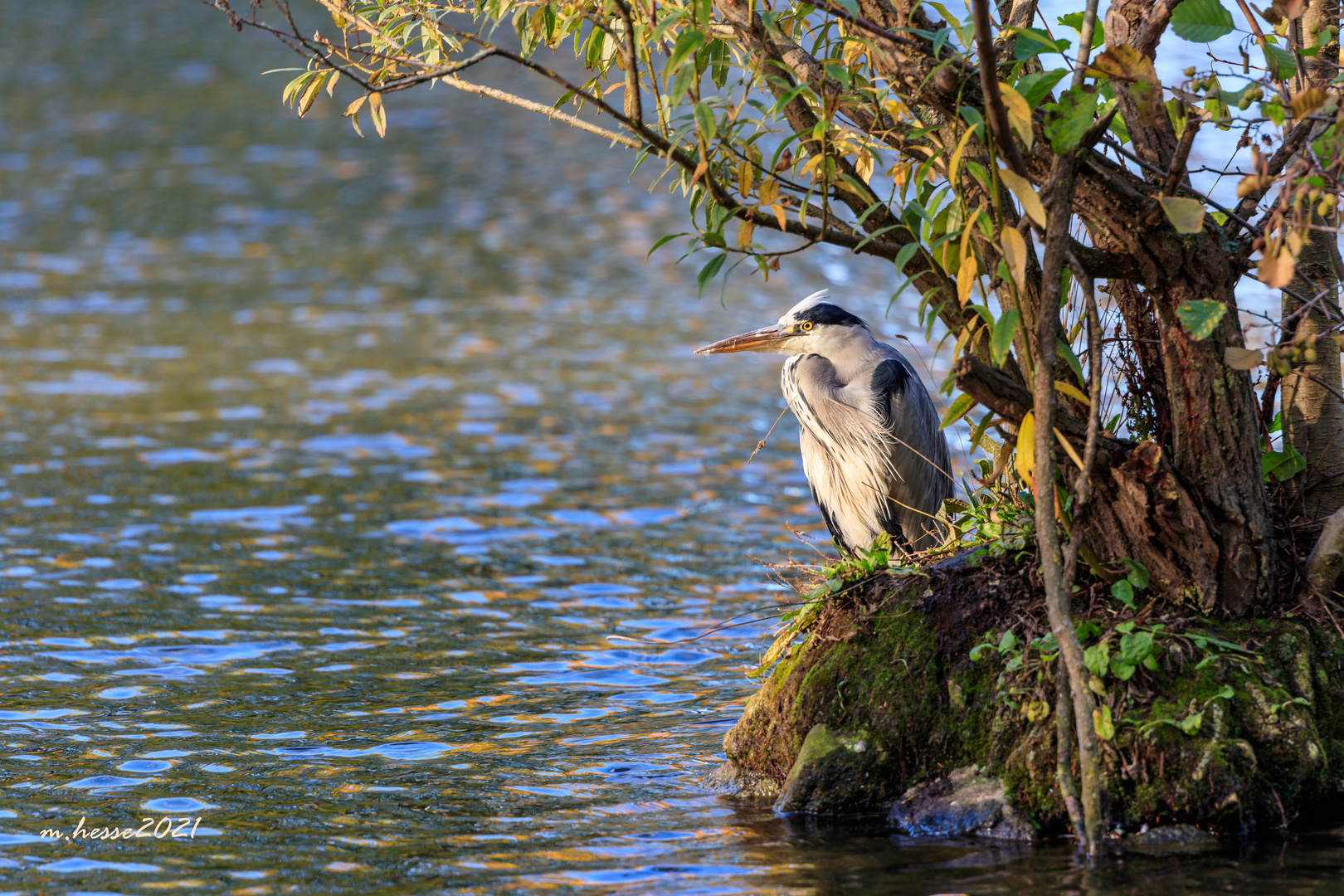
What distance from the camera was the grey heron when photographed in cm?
589

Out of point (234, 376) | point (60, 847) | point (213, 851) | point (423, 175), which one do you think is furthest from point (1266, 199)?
point (423, 175)

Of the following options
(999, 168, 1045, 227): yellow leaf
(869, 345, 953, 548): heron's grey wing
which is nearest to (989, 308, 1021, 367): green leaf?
(999, 168, 1045, 227): yellow leaf

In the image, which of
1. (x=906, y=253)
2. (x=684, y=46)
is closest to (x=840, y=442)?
(x=906, y=253)

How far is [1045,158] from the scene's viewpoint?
167 inches

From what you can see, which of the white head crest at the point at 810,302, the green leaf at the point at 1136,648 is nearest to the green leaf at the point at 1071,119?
the green leaf at the point at 1136,648

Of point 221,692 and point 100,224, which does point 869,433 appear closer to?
point 221,692

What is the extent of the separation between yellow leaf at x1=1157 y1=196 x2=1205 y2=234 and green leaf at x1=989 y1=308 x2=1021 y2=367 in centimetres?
44

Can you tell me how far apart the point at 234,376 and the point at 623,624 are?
732 cm

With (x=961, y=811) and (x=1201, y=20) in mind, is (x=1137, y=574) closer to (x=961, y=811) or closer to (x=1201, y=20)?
(x=961, y=811)

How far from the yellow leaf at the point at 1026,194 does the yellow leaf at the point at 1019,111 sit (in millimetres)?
87

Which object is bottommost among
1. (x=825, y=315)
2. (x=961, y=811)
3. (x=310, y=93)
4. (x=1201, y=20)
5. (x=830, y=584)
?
(x=961, y=811)

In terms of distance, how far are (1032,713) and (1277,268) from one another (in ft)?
4.95

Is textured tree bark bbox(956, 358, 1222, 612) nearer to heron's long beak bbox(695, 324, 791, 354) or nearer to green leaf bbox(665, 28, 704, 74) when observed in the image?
green leaf bbox(665, 28, 704, 74)
